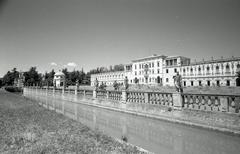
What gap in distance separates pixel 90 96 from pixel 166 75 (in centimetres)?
5630

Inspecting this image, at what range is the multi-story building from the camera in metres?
55.1

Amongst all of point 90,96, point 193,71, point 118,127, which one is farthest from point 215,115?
point 193,71

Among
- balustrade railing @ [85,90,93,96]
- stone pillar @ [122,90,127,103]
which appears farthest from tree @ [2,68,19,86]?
stone pillar @ [122,90,127,103]

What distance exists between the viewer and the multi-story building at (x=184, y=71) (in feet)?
181

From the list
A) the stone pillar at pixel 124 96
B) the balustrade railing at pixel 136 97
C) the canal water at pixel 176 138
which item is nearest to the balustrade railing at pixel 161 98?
the balustrade railing at pixel 136 97

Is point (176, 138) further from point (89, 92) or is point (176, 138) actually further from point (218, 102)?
point (89, 92)

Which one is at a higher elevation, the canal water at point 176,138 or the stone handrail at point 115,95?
the stone handrail at point 115,95

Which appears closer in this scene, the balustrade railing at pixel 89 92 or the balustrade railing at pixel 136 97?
the balustrade railing at pixel 136 97

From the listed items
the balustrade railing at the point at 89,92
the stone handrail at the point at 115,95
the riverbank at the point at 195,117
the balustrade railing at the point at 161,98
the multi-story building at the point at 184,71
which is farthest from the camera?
the multi-story building at the point at 184,71

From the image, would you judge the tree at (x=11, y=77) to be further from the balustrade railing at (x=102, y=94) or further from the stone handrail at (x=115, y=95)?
the stone handrail at (x=115, y=95)

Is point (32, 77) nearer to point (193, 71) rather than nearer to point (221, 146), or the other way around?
point (193, 71)

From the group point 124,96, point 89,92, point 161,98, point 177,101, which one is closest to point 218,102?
point 177,101

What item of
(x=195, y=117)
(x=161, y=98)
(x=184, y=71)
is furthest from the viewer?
(x=184, y=71)

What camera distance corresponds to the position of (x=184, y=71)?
66.8 meters
